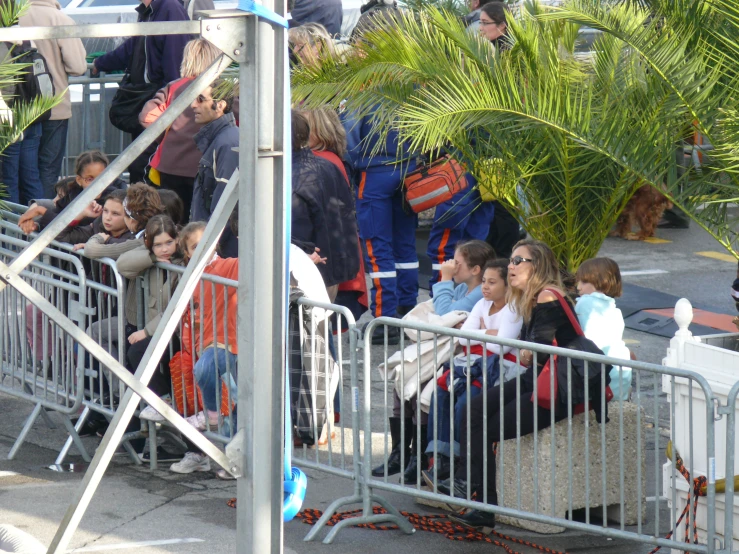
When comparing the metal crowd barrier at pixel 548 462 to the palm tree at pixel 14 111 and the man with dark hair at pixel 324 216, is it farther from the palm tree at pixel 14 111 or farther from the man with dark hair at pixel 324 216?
the palm tree at pixel 14 111

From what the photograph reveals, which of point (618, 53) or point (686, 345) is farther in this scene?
point (618, 53)

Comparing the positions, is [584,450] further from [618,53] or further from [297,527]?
[618,53]

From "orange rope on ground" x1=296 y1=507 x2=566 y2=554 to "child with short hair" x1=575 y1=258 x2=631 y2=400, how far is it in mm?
833

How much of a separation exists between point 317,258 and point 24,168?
419cm

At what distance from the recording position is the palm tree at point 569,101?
581 centimetres

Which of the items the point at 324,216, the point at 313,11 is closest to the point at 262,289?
the point at 324,216

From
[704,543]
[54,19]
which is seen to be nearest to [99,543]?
[704,543]

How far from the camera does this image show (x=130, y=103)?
10.1m

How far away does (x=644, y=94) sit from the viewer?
622 centimetres

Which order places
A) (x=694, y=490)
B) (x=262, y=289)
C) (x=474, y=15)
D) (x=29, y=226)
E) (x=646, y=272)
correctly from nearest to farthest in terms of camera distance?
(x=262, y=289) → (x=694, y=490) → (x=29, y=226) → (x=474, y=15) → (x=646, y=272)

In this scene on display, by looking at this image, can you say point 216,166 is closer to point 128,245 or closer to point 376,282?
point 128,245

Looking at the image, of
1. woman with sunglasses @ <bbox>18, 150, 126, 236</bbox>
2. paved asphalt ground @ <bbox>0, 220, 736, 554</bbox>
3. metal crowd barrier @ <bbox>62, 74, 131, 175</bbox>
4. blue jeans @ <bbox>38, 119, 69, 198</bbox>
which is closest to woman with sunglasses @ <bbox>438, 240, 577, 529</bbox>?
paved asphalt ground @ <bbox>0, 220, 736, 554</bbox>

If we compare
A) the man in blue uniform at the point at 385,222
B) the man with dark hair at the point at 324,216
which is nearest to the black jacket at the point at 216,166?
the man with dark hair at the point at 324,216

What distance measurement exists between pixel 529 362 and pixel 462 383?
0.33 meters
